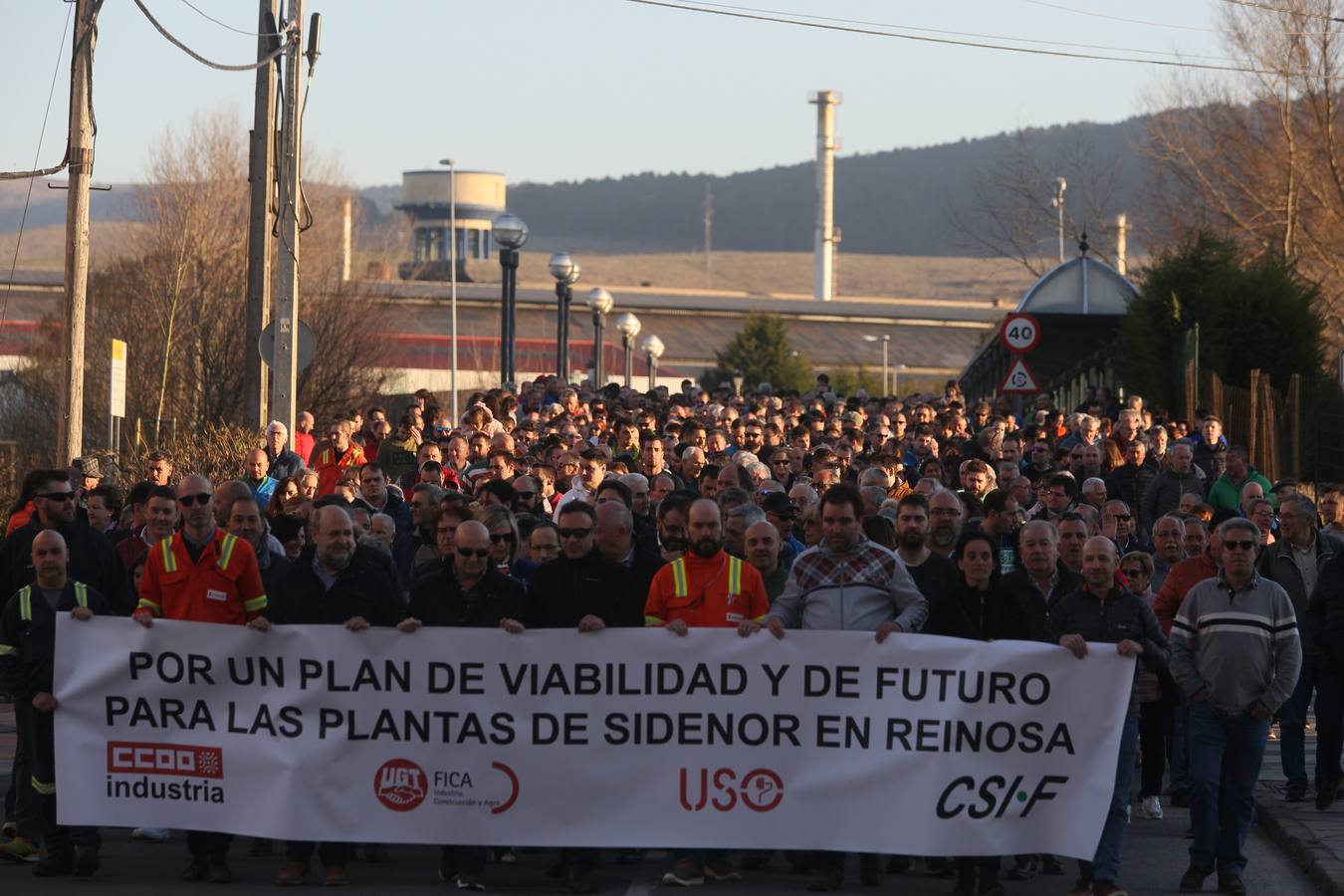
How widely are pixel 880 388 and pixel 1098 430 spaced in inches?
2865

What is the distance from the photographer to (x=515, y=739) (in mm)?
10266

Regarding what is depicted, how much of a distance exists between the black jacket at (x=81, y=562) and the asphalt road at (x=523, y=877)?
4.38 feet

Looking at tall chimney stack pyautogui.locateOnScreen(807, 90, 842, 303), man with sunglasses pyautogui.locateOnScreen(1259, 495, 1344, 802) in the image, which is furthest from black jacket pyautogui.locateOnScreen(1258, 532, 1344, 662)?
tall chimney stack pyautogui.locateOnScreen(807, 90, 842, 303)

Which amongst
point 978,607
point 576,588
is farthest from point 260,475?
point 978,607

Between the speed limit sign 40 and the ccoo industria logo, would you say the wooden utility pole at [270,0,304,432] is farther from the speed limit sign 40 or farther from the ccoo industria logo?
the ccoo industria logo

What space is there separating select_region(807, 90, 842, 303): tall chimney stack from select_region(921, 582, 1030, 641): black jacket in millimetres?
111855

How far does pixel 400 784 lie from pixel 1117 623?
3.51 m

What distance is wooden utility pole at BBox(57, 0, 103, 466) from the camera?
1983 centimetres

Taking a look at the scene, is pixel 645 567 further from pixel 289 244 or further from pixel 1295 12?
pixel 1295 12

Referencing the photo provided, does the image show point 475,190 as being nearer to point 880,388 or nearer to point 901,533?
point 880,388

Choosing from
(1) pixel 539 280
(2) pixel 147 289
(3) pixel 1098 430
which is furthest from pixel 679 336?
(3) pixel 1098 430

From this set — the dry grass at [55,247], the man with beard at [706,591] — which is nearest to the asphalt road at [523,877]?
the man with beard at [706,591]

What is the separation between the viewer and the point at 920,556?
11.3m

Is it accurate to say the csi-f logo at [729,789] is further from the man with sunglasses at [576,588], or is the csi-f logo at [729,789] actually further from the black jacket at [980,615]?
the black jacket at [980,615]
